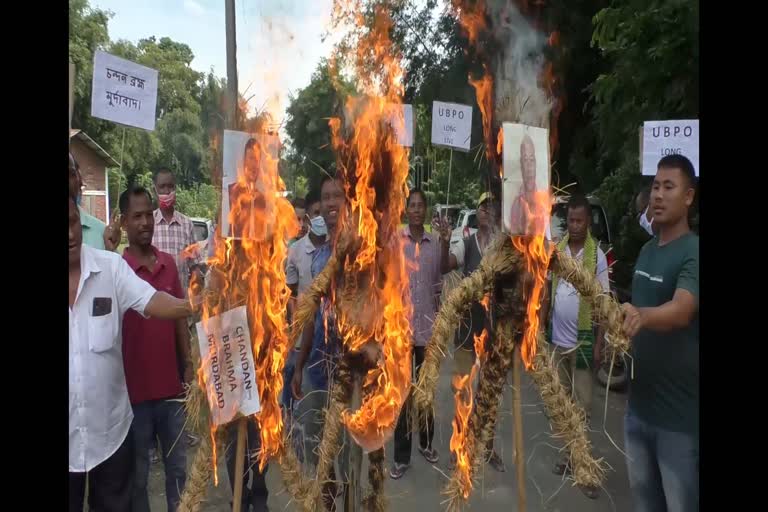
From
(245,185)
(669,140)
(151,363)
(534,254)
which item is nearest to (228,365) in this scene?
(245,185)

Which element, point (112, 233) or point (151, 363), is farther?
point (112, 233)

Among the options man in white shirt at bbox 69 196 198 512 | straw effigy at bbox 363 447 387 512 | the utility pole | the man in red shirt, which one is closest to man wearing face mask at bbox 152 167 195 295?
the utility pole

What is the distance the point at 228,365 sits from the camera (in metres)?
2.81

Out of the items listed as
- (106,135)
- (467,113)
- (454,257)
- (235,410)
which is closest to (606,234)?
(467,113)

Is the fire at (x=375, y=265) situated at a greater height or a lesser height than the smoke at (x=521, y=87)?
lesser

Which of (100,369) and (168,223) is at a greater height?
(168,223)

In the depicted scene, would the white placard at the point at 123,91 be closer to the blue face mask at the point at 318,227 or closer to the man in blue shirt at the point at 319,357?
the blue face mask at the point at 318,227

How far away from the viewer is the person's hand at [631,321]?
A: 8.63 ft

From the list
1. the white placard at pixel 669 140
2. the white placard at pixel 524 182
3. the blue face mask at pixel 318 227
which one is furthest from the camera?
the white placard at pixel 669 140

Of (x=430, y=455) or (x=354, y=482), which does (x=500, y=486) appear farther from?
(x=354, y=482)

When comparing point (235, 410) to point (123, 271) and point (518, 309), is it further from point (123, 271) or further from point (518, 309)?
point (518, 309)

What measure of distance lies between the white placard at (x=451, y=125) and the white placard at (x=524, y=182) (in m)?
3.82

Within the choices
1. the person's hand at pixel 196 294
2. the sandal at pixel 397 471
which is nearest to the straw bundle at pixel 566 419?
the person's hand at pixel 196 294

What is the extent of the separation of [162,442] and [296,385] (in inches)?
34.4
